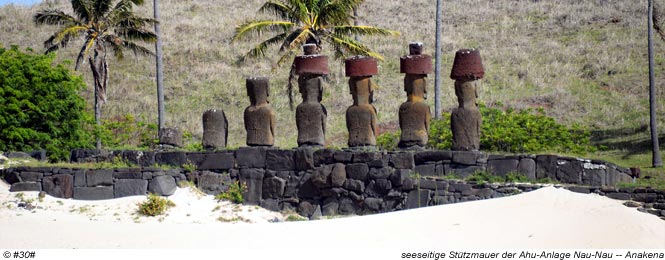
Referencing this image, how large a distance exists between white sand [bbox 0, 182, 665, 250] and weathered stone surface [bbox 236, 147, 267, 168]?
1539 millimetres

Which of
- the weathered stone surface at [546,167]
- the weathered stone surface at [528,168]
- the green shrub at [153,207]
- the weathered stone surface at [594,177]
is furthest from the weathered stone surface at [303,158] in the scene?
the weathered stone surface at [594,177]

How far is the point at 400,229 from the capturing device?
46.9 feet

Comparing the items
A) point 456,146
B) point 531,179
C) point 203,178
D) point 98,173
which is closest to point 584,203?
point 531,179

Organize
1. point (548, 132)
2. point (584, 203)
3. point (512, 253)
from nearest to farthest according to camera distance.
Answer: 1. point (512, 253)
2. point (584, 203)
3. point (548, 132)

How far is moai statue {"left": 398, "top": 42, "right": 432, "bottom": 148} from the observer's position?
1855cm

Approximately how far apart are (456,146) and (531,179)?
184 centimetres

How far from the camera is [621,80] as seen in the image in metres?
36.9

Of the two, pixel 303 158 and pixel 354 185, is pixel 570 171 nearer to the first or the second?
pixel 354 185

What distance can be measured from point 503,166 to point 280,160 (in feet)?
14.3

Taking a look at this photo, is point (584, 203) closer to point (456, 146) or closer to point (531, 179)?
point (531, 179)

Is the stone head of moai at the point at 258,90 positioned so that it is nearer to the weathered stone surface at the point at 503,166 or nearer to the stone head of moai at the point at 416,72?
the stone head of moai at the point at 416,72

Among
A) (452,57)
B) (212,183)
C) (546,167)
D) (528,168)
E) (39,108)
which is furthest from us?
(452,57)

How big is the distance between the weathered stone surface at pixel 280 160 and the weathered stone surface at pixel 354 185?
4.18 ft

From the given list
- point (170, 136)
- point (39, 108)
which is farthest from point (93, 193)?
point (39, 108)
